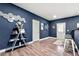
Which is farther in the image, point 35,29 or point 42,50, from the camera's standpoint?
point 35,29

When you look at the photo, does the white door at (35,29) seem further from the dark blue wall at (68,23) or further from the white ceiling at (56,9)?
the dark blue wall at (68,23)

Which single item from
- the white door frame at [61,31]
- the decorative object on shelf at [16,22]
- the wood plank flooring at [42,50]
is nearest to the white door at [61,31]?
the white door frame at [61,31]

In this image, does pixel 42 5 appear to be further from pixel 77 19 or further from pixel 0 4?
pixel 0 4

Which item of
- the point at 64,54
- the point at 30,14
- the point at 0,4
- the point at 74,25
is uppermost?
the point at 0,4

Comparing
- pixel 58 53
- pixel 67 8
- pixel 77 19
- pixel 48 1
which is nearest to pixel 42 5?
pixel 48 1

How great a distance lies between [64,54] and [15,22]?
60.5 inches

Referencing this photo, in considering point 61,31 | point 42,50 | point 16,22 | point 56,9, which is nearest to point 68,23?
point 61,31

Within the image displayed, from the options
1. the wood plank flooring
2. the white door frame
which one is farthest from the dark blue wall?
the wood plank flooring

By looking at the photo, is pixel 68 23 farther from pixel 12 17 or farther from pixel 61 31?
pixel 12 17

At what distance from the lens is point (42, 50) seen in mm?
1972

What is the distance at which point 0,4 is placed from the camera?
197cm

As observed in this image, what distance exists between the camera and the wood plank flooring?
1883mm

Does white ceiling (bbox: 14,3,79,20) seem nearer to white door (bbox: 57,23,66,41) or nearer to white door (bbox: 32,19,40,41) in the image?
white door (bbox: 57,23,66,41)

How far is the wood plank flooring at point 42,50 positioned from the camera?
1883mm
